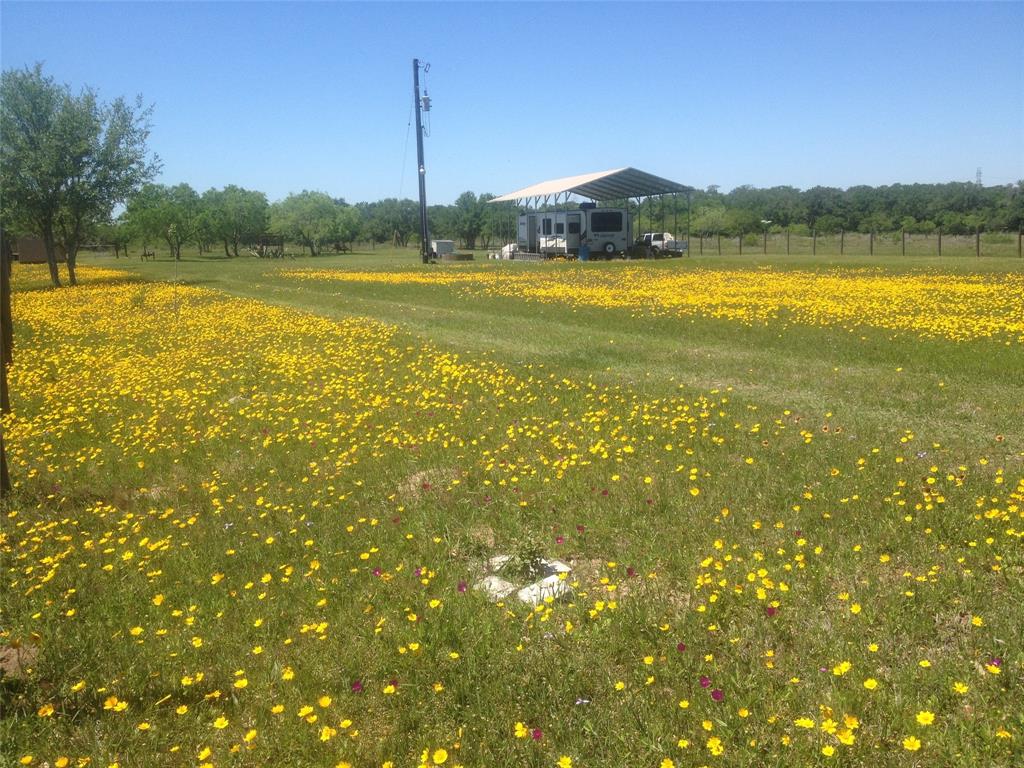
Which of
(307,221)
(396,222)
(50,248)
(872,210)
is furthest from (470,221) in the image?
(50,248)

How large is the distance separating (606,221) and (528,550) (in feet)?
134

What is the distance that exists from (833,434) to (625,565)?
3.35 meters

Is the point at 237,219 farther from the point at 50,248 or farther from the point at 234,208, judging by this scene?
the point at 50,248

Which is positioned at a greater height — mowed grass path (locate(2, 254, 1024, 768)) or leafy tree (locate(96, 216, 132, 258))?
leafy tree (locate(96, 216, 132, 258))

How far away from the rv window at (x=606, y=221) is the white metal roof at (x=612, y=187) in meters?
1.89

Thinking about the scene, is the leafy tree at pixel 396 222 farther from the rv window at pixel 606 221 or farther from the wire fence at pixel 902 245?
the rv window at pixel 606 221

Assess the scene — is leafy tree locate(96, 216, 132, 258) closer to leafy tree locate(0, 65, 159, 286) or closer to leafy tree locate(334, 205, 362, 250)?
leafy tree locate(334, 205, 362, 250)

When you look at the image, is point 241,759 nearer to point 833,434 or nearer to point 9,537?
point 9,537

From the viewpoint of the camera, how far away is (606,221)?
43.8 metres

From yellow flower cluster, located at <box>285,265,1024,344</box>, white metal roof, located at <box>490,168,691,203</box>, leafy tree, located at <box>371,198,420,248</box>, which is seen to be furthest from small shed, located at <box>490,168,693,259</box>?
leafy tree, located at <box>371,198,420,248</box>

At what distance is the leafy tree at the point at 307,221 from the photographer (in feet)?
303

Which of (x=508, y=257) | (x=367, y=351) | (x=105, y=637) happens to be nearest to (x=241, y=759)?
(x=105, y=637)

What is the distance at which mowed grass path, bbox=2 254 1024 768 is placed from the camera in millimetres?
3330

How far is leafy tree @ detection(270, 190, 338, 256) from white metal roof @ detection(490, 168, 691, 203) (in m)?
48.1
